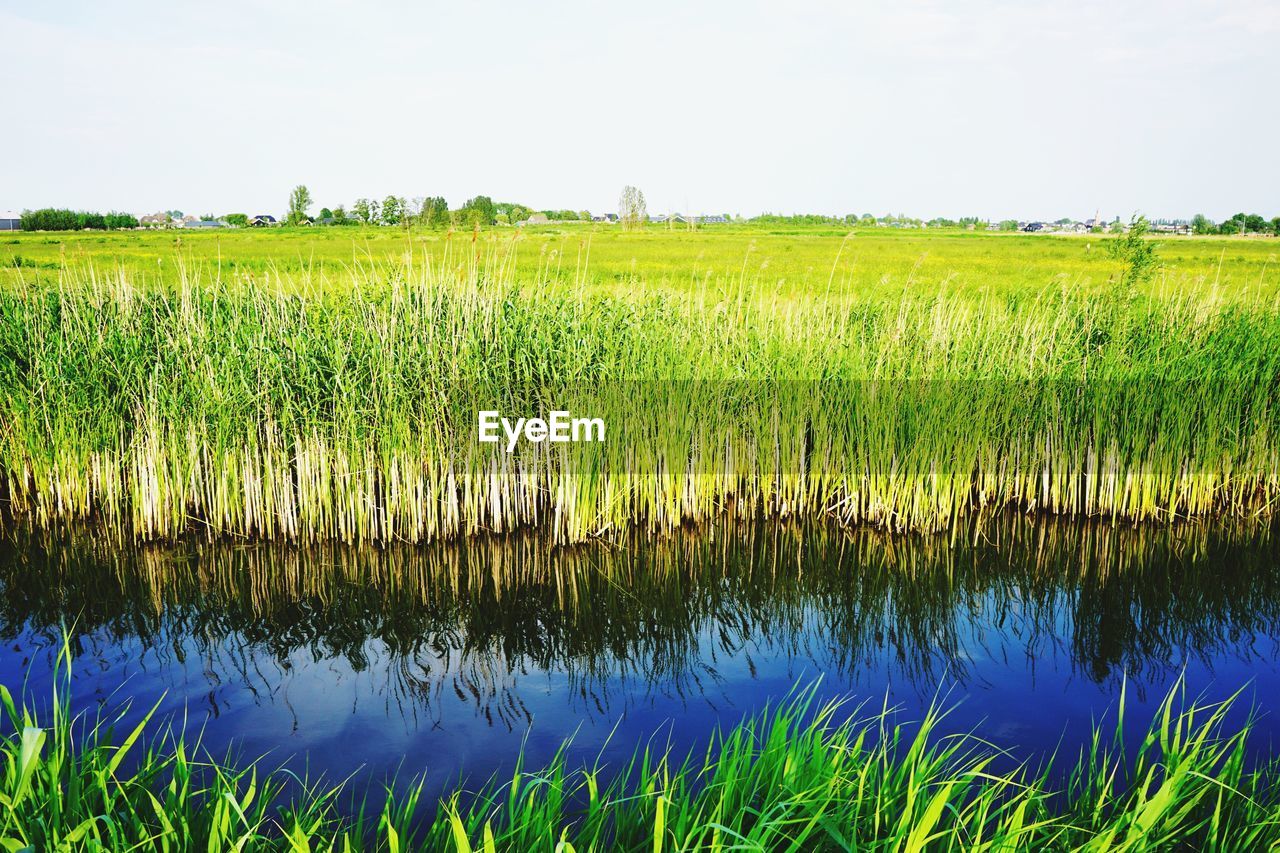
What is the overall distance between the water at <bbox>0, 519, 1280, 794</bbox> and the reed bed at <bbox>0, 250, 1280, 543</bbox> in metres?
0.33

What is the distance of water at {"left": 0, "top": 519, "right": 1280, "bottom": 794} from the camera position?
475 centimetres

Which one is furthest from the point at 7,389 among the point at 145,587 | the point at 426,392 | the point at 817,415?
the point at 817,415

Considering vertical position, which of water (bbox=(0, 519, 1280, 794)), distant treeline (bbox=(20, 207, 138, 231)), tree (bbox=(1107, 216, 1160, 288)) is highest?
distant treeline (bbox=(20, 207, 138, 231))

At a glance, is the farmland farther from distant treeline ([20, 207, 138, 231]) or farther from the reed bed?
distant treeline ([20, 207, 138, 231])

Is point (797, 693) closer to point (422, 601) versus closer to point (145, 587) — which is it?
point (422, 601)

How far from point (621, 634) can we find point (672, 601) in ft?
1.88

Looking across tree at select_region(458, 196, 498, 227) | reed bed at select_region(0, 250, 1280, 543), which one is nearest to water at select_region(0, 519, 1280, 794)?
reed bed at select_region(0, 250, 1280, 543)

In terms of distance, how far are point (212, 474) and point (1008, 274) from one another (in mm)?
28814

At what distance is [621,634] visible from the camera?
5840 mm

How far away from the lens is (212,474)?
7066 mm

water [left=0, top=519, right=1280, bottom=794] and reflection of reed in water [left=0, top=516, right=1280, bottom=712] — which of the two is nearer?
water [left=0, top=519, right=1280, bottom=794]

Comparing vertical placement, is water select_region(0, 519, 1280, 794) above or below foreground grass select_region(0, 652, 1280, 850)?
below

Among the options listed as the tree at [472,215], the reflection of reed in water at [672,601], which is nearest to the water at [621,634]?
the reflection of reed in water at [672,601]

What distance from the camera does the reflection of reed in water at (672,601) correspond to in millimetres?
5504
